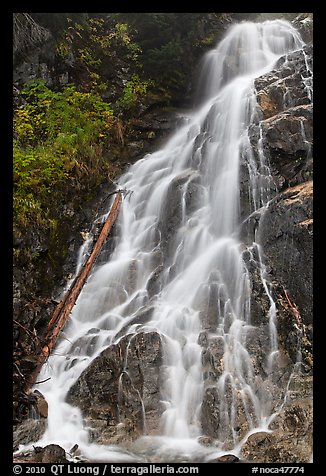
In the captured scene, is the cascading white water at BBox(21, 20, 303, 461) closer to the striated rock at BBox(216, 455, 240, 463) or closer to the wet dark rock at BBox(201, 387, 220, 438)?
the wet dark rock at BBox(201, 387, 220, 438)

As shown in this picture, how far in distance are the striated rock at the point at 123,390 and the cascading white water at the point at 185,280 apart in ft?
0.57

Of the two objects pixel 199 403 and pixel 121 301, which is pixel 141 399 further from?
pixel 121 301

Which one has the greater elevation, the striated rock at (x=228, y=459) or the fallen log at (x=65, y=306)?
the fallen log at (x=65, y=306)

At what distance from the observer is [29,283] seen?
26.8 feet

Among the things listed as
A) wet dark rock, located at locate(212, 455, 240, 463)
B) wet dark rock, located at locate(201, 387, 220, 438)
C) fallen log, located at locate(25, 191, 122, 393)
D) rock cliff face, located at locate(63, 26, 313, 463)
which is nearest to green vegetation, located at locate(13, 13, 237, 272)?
fallen log, located at locate(25, 191, 122, 393)

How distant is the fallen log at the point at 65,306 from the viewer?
7.12 metres

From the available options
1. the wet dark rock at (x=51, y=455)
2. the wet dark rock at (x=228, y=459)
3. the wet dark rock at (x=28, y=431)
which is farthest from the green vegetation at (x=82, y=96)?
the wet dark rock at (x=228, y=459)

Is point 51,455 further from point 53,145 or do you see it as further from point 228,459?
point 53,145

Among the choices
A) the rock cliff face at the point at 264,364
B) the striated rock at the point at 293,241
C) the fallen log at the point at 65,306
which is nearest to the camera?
the rock cliff face at the point at 264,364

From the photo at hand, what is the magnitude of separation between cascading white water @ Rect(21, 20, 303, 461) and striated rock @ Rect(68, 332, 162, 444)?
0.17 meters

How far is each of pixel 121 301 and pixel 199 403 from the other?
277 centimetres

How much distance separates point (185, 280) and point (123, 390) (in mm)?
2621

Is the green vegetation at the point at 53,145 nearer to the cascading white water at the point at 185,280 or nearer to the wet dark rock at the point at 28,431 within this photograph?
the cascading white water at the point at 185,280
